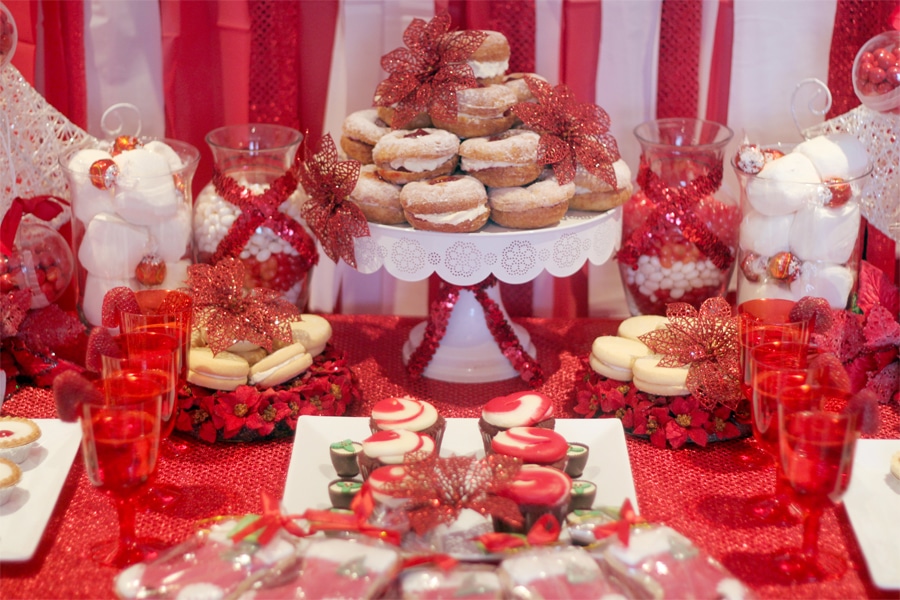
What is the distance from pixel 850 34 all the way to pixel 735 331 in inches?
28.8

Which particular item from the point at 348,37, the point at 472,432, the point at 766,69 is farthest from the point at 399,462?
the point at 766,69

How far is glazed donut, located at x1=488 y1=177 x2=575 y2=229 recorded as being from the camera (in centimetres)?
151

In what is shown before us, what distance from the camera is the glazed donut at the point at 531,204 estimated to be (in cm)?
151

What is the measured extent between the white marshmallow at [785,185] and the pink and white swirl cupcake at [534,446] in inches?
22.6

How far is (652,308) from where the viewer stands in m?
1.78

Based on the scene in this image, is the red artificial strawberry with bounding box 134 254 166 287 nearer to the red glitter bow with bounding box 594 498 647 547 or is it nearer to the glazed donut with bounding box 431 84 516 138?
the glazed donut with bounding box 431 84 516 138

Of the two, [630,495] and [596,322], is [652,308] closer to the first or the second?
[596,322]

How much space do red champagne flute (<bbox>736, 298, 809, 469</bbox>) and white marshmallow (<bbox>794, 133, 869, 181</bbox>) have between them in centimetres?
24

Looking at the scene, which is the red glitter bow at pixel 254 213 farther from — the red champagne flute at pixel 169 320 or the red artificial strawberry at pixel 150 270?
the red champagne flute at pixel 169 320

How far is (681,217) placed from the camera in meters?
1.70

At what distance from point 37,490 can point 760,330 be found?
1023 millimetres

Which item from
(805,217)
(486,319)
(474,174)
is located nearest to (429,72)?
(474,174)

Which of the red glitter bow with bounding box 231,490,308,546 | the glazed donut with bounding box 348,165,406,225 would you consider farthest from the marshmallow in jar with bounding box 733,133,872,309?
the red glitter bow with bounding box 231,490,308,546

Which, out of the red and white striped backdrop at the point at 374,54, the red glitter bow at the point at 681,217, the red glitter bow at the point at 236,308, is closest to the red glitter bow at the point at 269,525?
the red glitter bow at the point at 236,308
